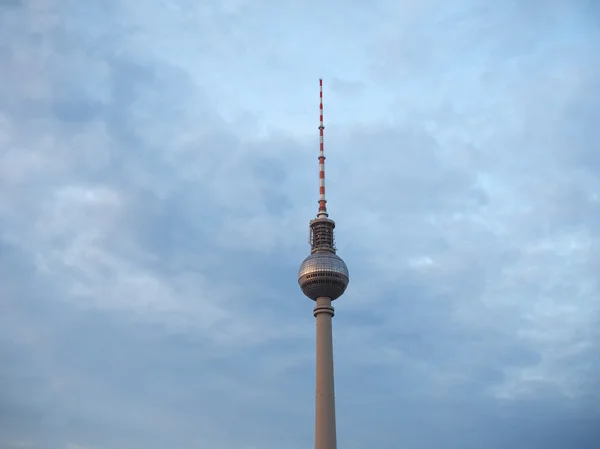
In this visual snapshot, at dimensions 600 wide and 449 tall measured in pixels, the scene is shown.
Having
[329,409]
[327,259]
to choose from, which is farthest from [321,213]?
[329,409]

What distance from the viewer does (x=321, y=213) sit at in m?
125

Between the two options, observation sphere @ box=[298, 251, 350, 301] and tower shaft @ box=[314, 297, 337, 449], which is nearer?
tower shaft @ box=[314, 297, 337, 449]

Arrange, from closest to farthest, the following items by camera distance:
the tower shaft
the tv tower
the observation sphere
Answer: the tower shaft, the tv tower, the observation sphere

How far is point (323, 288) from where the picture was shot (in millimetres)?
118750

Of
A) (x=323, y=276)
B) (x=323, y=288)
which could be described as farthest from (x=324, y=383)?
(x=323, y=276)

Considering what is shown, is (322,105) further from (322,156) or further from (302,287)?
(302,287)

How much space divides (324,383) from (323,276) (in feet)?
54.6

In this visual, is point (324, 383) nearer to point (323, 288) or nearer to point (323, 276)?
point (323, 288)

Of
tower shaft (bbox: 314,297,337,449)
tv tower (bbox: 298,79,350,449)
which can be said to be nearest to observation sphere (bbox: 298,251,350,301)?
tv tower (bbox: 298,79,350,449)

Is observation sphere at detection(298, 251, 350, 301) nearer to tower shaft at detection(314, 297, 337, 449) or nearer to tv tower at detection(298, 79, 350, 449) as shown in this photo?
tv tower at detection(298, 79, 350, 449)

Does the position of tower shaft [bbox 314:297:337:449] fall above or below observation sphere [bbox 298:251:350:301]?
below

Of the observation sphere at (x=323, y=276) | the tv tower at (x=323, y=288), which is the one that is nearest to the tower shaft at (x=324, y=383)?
the tv tower at (x=323, y=288)

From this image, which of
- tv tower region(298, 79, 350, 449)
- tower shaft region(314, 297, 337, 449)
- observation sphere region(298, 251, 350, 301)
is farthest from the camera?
observation sphere region(298, 251, 350, 301)

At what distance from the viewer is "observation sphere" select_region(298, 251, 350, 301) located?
119m
